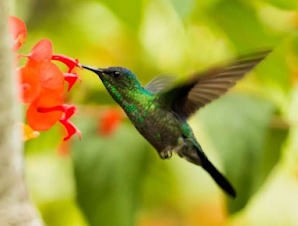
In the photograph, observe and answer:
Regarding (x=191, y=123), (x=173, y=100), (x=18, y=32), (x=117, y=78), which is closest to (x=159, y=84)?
(x=173, y=100)

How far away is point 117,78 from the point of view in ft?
2.60

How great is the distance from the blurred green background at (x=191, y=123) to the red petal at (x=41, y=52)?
1.23ft

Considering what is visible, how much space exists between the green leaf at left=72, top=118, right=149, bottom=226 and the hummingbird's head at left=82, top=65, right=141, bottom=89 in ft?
1.55

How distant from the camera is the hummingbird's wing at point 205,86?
2.52 ft

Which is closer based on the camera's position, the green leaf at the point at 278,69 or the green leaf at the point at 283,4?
the green leaf at the point at 283,4

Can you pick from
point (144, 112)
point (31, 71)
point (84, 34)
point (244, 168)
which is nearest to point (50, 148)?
point (84, 34)

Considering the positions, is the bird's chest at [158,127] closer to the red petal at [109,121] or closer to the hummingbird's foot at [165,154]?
the hummingbird's foot at [165,154]

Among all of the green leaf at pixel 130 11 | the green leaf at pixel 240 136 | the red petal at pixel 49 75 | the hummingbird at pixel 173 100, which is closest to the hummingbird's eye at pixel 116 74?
the hummingbird at pixel 173 100

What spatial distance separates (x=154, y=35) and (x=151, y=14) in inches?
3.2

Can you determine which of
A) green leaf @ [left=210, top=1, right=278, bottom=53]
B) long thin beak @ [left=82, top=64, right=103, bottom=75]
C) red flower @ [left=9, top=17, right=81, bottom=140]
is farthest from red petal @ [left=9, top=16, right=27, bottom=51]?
green leaf @ [left=210, top=1, right=278, bottom=53]

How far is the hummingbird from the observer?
78 centimetres

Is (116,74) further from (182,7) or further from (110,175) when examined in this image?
(110,175)

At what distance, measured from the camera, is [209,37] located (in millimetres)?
1698

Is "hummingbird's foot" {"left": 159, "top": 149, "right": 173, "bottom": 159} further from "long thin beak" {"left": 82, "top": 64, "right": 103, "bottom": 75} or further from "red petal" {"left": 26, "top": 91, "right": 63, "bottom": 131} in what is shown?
"red petal" {"left": 26, "top": 91, "right": 63, "bottom": 131}
